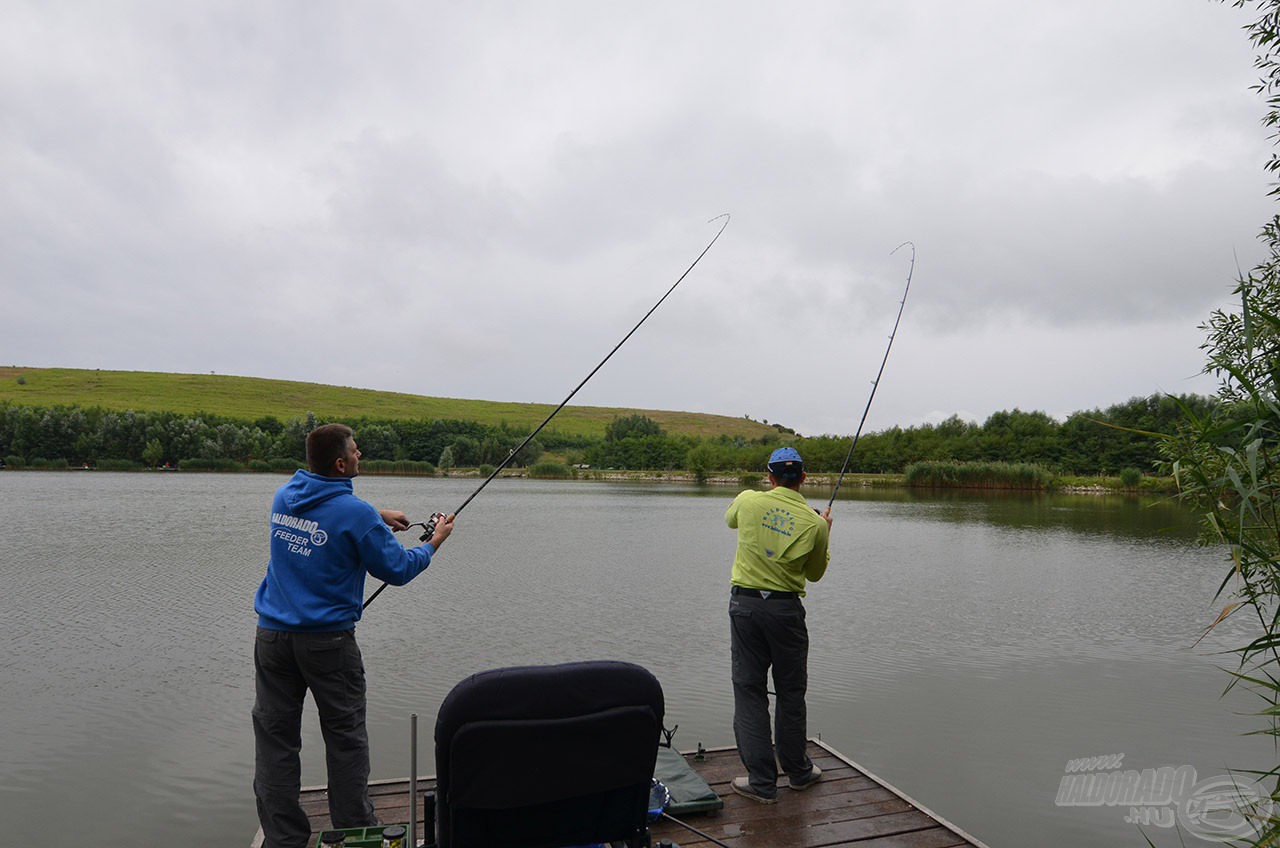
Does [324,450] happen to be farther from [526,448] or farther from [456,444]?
[456,444]

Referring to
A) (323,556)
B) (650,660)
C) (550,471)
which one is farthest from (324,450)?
(550,471)

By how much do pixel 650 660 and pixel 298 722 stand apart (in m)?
5.80

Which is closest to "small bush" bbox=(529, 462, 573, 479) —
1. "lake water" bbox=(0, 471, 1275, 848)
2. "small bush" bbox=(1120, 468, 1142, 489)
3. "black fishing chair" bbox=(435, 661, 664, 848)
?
"small bush" bbox=(1120, 468, 1142, 489)

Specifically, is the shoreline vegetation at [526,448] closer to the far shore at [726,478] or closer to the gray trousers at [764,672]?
the far shore at [726,478]

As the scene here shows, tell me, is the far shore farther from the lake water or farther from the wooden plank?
the wooden plank

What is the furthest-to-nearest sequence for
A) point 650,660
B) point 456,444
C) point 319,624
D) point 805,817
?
point 456,444 → point 650,660 → point 805,817 → point 319,624

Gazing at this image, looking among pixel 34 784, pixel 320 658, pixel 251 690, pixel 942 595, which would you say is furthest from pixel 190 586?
pixel 942 595

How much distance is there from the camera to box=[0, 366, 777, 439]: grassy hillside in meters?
93.1

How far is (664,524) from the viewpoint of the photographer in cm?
2611

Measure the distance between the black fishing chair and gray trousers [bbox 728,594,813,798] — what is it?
6.09ft

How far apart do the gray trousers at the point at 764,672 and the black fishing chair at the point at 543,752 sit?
6.09ft

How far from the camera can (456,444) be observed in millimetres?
75312

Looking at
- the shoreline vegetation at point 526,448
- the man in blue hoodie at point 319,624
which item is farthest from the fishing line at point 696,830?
the shoreline vegetation at point 526,448

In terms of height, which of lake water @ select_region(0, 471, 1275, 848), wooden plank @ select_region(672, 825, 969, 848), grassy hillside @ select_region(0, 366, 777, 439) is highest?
grassy hillside @ select_region(0, 366, 777, 439)
